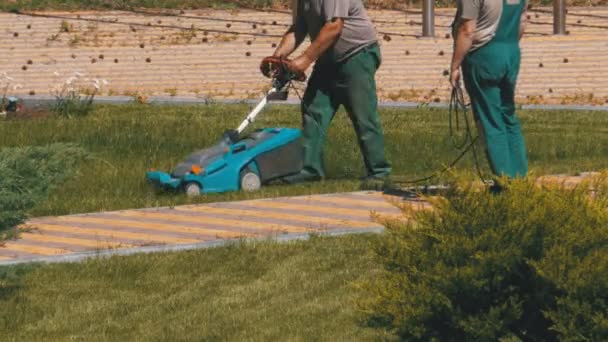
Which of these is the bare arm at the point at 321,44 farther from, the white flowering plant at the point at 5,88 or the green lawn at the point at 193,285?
the white flowering plant at the point at 5,88

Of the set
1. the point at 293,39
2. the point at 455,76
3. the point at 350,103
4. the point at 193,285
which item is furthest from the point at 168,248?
the point at 293,39

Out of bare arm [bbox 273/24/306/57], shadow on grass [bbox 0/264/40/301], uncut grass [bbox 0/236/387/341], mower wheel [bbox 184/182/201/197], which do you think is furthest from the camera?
bare arm [bbox 273/24/306/57]

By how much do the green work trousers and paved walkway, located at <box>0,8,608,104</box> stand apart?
6595 millimetres

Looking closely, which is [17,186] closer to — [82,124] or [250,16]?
[82,124]

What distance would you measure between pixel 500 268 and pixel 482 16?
4.07m

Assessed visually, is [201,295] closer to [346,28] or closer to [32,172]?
[32,172]

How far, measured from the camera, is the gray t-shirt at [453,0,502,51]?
33.8ft

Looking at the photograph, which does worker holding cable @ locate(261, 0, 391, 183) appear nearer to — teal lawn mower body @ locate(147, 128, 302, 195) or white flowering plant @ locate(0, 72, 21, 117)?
teal lawn mower body @ locate(147, 128, 302, 195)

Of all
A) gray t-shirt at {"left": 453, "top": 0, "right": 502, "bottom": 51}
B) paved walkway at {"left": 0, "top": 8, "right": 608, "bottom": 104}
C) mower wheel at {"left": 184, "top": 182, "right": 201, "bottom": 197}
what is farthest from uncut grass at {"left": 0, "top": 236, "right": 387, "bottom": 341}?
paved walkway at {"left": 0, "top": 8, "right": 608, "bottom": 104}

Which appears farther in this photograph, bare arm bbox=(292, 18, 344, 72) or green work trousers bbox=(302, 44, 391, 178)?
green work trousers bbox=(302, 44, 391, 178)

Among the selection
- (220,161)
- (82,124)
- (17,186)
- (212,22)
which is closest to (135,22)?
→ (212,22)

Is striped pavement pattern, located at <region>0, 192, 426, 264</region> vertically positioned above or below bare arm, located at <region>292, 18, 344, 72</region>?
below

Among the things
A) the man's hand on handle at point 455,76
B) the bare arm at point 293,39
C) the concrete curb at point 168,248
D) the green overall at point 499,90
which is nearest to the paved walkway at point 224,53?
the bare arm at point 293,39

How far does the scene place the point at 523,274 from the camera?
6574mm
